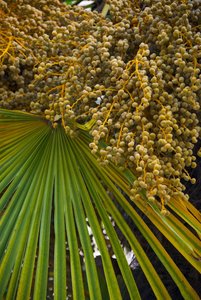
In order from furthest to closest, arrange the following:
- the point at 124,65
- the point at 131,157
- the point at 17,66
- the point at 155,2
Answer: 1. the point at 17,66
2. the point at 155,2
3. the point at 124,65
4. the point at 131,157

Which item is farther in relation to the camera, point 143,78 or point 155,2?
point 155,2

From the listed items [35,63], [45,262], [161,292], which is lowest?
[161,292]

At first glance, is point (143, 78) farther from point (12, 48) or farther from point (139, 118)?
point (12, 48)

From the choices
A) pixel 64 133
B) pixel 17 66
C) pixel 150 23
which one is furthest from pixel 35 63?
pixel 150 23

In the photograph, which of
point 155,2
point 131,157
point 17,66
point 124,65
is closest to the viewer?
point 131,157
